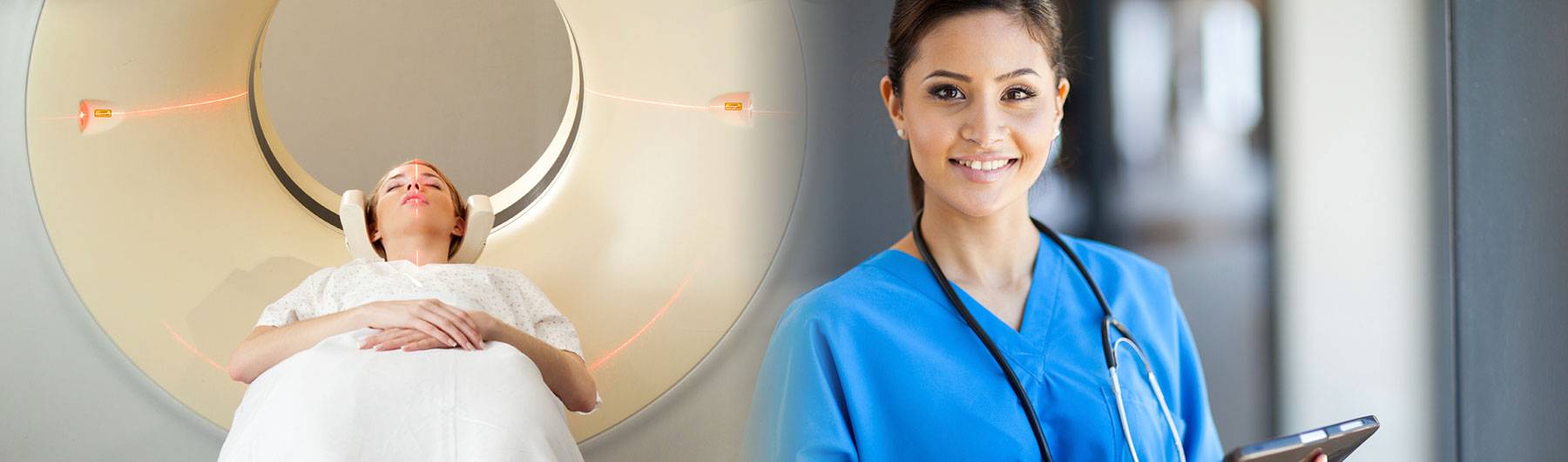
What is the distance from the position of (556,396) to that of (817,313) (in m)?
0.69

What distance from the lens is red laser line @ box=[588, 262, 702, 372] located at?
188cm

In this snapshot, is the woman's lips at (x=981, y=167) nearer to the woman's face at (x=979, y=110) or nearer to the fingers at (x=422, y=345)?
the woman's face at (x=979, y=110)

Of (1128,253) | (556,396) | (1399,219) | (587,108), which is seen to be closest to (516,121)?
(587,108)

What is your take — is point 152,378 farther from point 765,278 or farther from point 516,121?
point 765,278

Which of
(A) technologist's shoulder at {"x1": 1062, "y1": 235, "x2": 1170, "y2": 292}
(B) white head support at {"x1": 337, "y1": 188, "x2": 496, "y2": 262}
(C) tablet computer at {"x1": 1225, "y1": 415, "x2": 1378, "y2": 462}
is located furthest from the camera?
(B) white head support at {"x1": 337, "y1": 188, "x2": 496, "y2": 262}

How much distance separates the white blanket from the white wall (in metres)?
1.00

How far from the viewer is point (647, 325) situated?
193 centimetres

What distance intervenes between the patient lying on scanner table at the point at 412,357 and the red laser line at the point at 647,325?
0.09m

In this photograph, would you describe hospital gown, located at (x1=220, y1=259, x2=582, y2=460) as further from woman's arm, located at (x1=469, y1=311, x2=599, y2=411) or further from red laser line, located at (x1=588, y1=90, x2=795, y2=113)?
red laser line, located at (x1=588, y1=90, x2=795, y2=113)

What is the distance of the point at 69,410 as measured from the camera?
1.96m

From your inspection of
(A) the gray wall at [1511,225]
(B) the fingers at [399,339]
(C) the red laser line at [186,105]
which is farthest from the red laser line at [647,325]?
(A) the gray wall at [1511,225]

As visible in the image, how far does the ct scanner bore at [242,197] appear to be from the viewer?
1853 mm

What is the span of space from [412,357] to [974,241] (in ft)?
2.70

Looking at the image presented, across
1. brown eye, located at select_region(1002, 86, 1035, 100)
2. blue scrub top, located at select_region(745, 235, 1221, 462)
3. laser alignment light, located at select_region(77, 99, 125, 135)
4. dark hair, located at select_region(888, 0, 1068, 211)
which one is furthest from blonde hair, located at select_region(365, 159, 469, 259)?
brown eye, located at select_region(1002, 86, 1035, 100)
